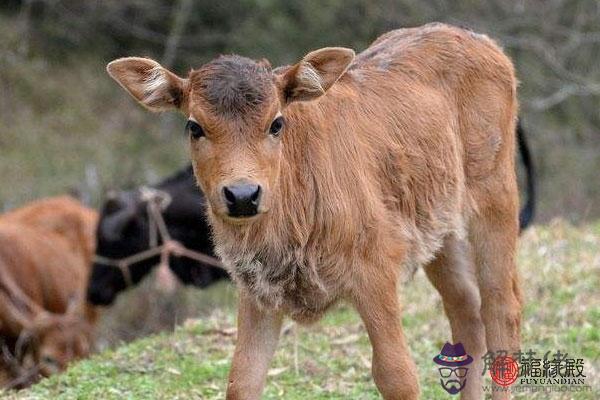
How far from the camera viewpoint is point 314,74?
19.0 ft

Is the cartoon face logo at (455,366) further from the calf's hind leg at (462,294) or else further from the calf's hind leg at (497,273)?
the calf's hind leg at (497,273)

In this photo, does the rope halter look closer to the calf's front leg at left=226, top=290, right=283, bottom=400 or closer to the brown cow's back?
the brown cow's back

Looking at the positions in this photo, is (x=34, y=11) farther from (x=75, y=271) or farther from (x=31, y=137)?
(x=75, y=271)

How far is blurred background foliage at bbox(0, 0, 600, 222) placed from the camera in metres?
19.1

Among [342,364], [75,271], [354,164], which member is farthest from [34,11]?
[354,164]

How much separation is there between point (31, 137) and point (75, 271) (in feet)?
26.9

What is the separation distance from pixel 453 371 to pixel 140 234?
24.0 ft

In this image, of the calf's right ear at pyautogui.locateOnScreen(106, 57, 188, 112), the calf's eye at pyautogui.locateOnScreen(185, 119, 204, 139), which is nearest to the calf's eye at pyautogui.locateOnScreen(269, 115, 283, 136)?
the calf's eye at pyautogui.locateOnScreen(185, 119, 204, 139)

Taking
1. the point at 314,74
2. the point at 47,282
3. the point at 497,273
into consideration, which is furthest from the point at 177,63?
the point at 314,74

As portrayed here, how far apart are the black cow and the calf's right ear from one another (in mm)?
7912

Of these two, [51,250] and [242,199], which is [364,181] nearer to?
[242,199]

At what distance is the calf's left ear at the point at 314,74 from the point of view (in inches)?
228

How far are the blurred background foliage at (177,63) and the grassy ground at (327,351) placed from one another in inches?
293

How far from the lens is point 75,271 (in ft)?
48.2
